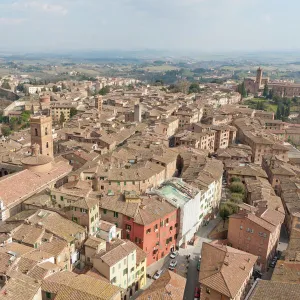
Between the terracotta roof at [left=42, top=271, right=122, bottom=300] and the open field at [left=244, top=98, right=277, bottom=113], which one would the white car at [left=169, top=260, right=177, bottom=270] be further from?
the open field at [left=244, top=98, right=277, bottom=113]

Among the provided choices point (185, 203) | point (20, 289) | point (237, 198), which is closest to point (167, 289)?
point (20, 289)

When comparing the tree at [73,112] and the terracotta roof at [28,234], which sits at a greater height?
the terracotta roof at [28,234]

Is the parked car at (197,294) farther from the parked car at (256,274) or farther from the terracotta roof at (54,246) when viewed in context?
the terracotta roof at (54,246)

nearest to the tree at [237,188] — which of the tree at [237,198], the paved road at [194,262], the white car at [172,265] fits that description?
the tree at [237,198]

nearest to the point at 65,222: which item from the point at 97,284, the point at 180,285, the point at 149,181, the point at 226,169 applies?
the point at 97,284

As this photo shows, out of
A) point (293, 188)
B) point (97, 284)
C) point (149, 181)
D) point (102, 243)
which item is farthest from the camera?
point (293, 188)

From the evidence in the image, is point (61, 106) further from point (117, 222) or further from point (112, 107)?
point (117, 222)
